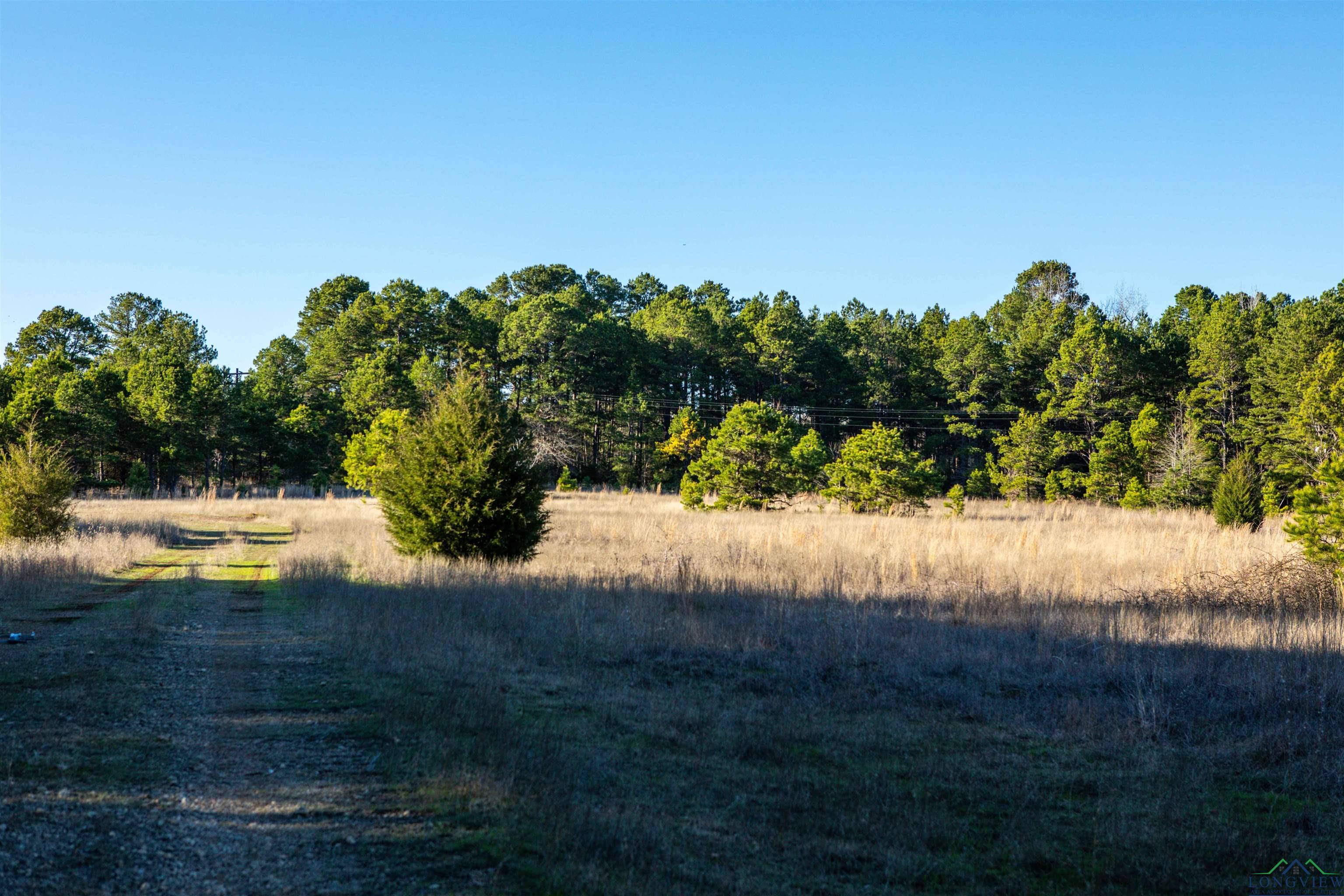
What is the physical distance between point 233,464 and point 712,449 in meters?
40.7

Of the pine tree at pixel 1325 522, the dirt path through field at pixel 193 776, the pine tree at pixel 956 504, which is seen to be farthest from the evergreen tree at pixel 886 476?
the dirt path through field at pixel 193 776

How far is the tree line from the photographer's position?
51.8 meters

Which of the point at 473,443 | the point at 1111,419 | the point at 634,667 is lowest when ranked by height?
the point at 634,667

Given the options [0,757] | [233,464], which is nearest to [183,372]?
[233,464]

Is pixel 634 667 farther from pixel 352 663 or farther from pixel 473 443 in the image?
pixel 473 443

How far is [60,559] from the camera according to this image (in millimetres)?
17156

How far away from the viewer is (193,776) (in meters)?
5.67

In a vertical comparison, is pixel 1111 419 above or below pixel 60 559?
above

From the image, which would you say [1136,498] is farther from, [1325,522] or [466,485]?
[466,485]

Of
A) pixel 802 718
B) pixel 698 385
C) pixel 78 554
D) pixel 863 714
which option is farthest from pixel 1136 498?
pixel 78 554

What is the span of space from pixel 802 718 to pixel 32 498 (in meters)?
20.4

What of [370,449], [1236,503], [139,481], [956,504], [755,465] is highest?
[370,449]

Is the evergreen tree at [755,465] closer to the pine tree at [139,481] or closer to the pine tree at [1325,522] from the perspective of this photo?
the pine tree at [1325,522]

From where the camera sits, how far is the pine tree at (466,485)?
17078 millimetres
